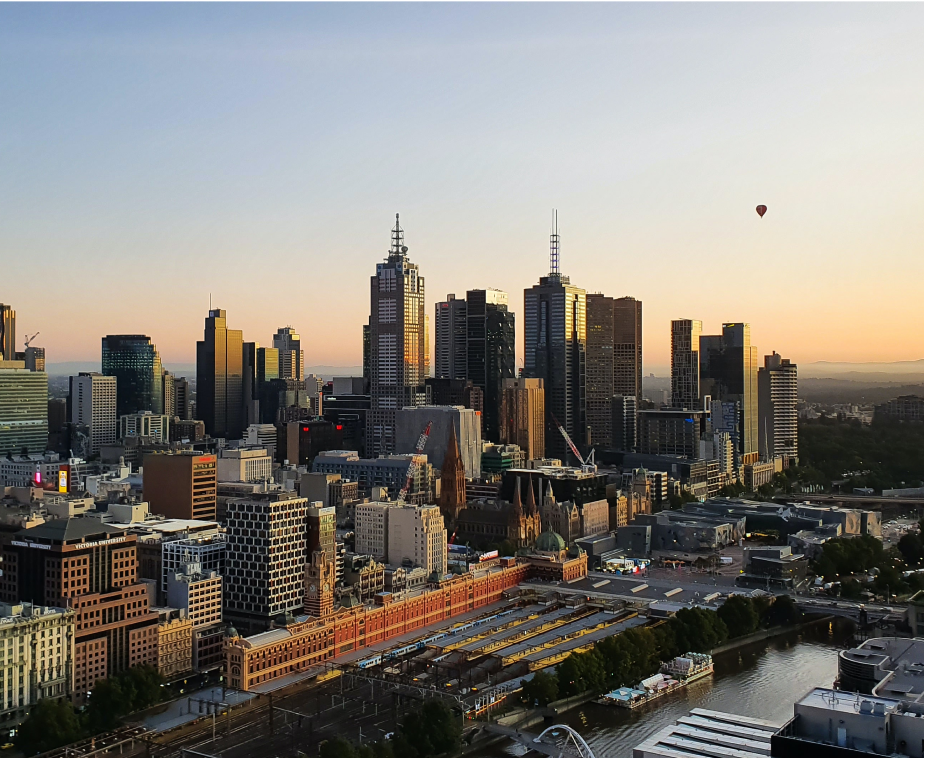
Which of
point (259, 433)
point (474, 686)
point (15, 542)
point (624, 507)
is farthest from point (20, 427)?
point (474, 686)

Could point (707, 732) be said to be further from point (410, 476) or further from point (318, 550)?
point (410, 476)

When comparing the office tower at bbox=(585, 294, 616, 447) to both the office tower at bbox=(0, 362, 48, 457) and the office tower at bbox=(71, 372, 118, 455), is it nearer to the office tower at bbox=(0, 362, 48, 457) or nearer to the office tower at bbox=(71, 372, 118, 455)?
the office tower at bbox=(71, 372, 118, 455)

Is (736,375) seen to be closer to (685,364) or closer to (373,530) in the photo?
(685,364)

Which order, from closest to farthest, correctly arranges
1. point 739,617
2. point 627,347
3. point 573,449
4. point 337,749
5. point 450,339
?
1. point 337,749
2. point 739,617
3. point 573,449
4. point 450,339
5. point 627,347

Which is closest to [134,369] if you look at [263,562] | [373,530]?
[373,530]

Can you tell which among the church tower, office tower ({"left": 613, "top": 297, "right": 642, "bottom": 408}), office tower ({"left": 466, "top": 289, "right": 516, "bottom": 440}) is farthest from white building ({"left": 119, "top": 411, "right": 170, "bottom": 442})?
office tower ({"left": 613, "top": 297, "right": 642, "bottom": 408})

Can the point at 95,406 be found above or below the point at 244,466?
above

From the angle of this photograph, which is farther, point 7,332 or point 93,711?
point 7,332
